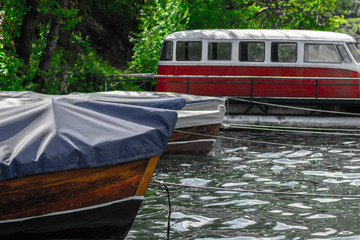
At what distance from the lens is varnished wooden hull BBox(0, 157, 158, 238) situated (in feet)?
21.7

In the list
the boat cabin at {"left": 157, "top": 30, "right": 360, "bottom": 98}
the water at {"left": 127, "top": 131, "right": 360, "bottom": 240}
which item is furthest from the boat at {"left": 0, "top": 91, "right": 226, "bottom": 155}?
the boat cabin at {"left": 157, "top": 30, "right": 360, "bottom": 98}

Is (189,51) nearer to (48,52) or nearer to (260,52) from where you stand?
(260,52)

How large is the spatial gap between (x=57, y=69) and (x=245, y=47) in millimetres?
7392

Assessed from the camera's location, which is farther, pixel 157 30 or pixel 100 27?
pixel 100 27

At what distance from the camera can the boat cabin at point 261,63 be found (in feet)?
62.3

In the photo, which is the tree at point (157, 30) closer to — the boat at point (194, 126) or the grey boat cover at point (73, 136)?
the boat at point (194, 126)

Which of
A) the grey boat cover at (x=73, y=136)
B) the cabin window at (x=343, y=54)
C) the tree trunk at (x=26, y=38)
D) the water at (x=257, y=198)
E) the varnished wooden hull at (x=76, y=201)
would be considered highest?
the tree trunk at (x=26, y=38)

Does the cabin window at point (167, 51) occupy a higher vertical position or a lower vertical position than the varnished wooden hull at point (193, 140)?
higher

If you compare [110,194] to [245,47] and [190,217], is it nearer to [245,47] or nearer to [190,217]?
[190,217]

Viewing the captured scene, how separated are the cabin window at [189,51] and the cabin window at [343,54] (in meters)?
4.63

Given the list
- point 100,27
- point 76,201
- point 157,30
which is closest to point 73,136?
point 76,201

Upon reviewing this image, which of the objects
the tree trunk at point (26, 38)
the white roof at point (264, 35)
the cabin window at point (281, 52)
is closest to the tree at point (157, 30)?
the white roof at point (264, 35)

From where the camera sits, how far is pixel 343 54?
19.0 m

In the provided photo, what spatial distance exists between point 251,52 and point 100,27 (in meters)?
16.2
